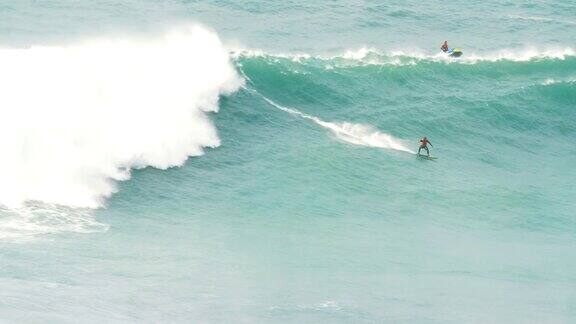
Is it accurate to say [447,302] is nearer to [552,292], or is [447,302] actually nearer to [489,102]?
[552,292]

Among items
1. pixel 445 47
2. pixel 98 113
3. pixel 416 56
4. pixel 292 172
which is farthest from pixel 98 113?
pixel 445 47

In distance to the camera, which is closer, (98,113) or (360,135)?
(98,113)

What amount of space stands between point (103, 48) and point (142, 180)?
10583 mm

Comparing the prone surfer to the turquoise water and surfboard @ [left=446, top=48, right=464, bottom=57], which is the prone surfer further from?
the turquoise water

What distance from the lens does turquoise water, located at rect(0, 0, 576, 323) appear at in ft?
85.1

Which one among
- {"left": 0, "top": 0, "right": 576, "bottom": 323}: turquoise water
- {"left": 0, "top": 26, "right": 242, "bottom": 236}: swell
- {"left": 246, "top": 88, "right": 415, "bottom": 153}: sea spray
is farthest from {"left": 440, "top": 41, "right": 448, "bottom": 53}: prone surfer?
{"left": 0, "top": 26, "right": 242, "bottom": 236}: swell

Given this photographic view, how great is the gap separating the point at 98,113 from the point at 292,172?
626 cm

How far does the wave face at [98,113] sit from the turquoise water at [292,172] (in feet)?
0.30

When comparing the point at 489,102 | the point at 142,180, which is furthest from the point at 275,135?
the point at 489,102

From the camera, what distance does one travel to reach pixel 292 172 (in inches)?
1431

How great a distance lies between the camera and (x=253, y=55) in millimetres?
46156

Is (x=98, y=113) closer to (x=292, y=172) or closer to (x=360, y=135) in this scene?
(x=292, y=172)

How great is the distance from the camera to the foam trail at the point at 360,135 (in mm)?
39938

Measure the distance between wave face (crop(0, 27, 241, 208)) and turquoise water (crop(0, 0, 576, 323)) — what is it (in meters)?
0.09
